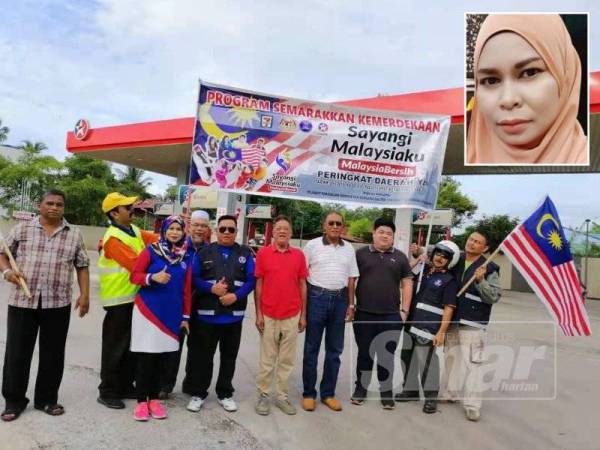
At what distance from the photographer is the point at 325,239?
401cm

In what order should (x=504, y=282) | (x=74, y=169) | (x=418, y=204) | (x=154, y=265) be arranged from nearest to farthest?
1. (x=154, y=265)
2. (x=418, y=204)
3. (x=504, y=282)
4. (x=74, y=169)

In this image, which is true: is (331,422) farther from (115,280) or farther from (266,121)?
(266,121)

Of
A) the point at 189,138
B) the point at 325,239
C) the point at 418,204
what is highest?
the point at 189,138

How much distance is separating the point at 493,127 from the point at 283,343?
9520mm

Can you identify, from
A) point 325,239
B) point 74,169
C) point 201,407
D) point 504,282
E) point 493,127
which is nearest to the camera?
point 201,407

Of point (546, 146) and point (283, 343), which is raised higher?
point (546, 146)

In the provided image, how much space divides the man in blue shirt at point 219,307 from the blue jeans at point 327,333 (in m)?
0.55

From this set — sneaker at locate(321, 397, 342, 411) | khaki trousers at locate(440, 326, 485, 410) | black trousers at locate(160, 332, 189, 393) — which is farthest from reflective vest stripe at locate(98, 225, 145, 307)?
khaki trousers at locate(440, 326, 485, 410)

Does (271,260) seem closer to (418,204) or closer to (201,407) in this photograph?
(201,407)

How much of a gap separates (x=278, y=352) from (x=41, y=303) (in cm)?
174

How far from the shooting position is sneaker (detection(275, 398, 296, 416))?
369cm

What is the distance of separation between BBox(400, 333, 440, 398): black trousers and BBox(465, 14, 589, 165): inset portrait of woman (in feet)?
27.9

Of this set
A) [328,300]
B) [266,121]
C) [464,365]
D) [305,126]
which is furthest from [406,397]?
[266,121]

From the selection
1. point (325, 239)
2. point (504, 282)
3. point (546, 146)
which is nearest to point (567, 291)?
point (325, 239)
